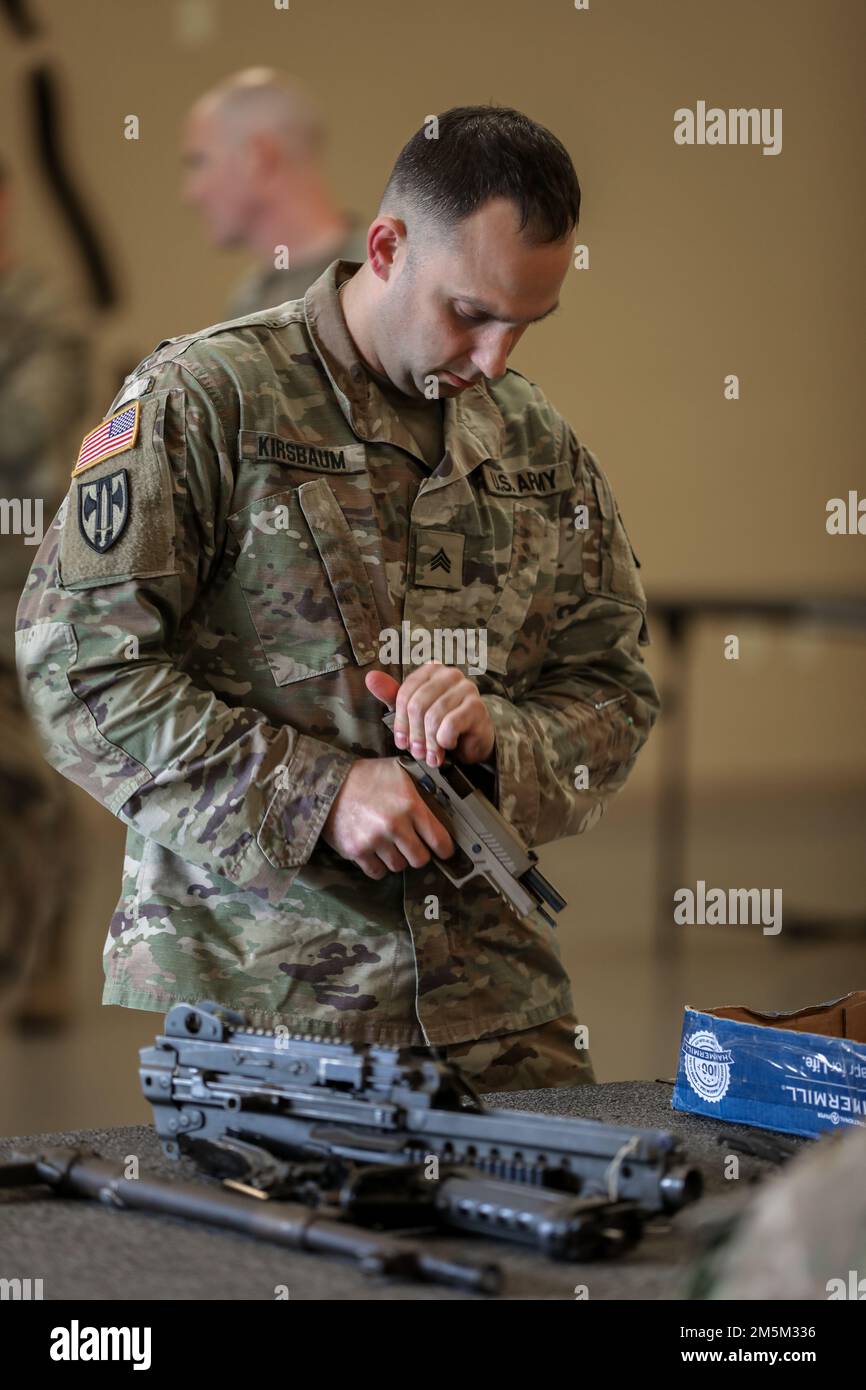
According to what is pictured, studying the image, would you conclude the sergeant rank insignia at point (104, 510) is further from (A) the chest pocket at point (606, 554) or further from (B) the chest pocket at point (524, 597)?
(A) the chest pocket at point (606, 554)

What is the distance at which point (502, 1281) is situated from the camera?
1044 mm

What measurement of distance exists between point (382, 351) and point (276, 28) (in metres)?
4.96

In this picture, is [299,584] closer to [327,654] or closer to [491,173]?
[327,654]

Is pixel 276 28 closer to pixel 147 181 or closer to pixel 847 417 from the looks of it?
pixel 147 181

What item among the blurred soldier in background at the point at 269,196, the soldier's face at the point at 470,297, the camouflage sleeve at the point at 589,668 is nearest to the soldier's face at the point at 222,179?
the blurred soldier in background at the point at 269,196

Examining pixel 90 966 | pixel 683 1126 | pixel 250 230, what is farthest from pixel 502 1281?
pixel 90 966

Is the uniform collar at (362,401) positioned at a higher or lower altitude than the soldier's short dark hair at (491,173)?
lower

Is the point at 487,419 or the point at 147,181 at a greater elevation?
the point at 147,181

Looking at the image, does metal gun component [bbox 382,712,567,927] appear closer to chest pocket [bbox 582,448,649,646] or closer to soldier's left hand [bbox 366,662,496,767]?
soldier's left hand [bbox 366,662,496,767]

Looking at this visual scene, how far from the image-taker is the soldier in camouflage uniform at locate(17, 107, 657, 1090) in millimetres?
1554

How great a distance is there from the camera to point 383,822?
153 cm

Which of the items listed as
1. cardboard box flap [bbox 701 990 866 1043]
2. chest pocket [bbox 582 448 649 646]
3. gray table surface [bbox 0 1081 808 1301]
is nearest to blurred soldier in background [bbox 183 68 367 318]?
chest pocket [bbox 582 448 649 646]

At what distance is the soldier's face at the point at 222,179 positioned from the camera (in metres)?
3.83

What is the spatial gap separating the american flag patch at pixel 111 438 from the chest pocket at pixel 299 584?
13cm
